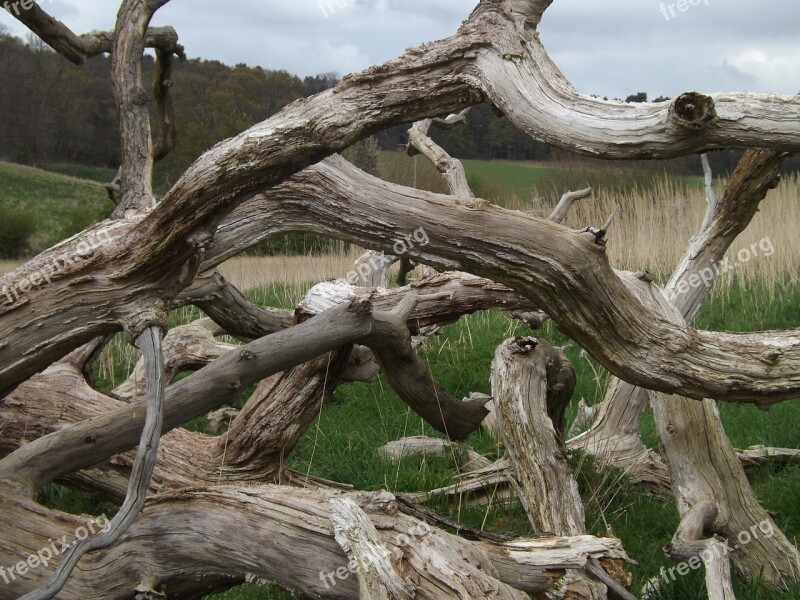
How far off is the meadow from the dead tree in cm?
56

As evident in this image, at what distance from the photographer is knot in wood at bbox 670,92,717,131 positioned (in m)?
2.18

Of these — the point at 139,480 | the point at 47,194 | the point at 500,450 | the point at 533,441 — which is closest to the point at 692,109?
the point at 533,441

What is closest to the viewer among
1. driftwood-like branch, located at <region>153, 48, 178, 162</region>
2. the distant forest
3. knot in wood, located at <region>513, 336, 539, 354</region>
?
knot in wood, located at <region>513, 336, 539, 354</region>

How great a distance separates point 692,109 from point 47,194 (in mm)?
51285

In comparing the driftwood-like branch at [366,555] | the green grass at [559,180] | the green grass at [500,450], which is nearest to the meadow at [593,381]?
the green grass at [500,450]

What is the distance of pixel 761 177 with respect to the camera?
3.87 m

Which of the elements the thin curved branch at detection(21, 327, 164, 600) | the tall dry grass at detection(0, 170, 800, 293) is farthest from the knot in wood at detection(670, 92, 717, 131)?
the tall dry grass at detection(0, 170, 800, 293)

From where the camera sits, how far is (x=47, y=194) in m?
47.1

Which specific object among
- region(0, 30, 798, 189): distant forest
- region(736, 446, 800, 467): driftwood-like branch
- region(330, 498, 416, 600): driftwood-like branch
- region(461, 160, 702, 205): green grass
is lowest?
region(330, 498, 416, 600): driftwood-like branch

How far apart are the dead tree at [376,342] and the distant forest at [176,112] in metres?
6.29

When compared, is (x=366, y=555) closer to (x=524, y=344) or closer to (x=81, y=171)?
(x=524, y=344)

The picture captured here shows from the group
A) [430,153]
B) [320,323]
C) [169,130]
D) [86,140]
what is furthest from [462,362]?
[86,140]

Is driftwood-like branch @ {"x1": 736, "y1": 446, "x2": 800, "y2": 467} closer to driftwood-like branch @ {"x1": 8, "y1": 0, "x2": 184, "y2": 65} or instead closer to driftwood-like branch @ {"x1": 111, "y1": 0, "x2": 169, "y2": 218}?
driftwood-like branch @ {"x1": 111, "y1": 0, "x2": 169, "y2": 218}

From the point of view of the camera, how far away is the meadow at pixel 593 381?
155 inches
